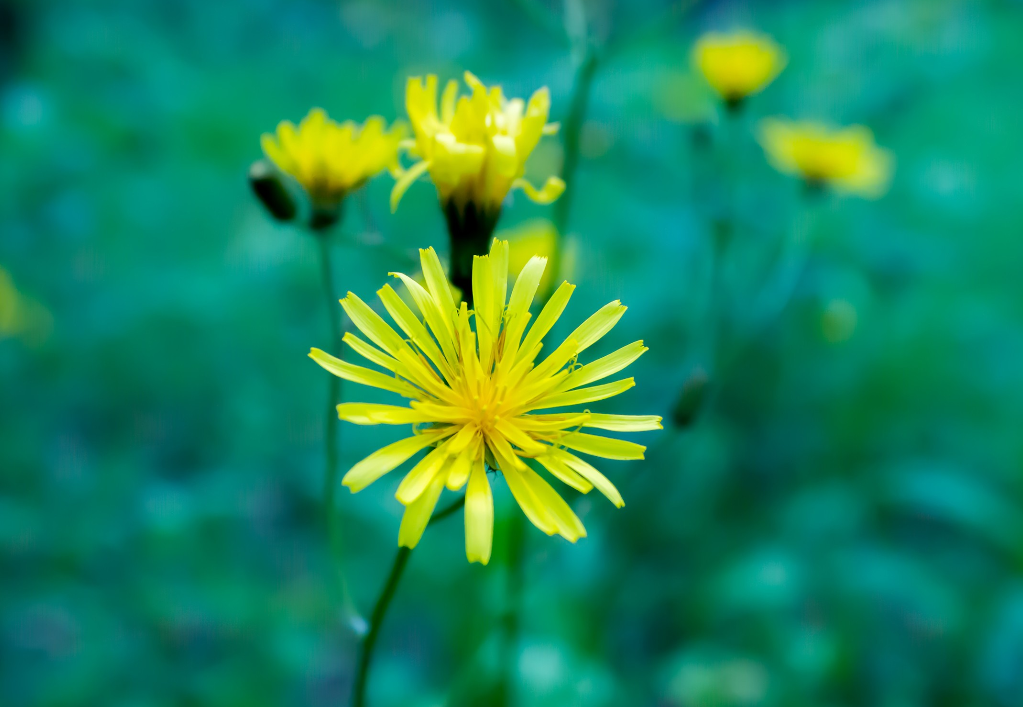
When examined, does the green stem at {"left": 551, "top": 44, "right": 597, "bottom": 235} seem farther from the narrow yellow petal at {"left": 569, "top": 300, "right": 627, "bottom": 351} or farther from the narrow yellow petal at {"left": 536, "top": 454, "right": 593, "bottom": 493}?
the narrow yellow petal at {"left": 536, "top": 454, "right": 593, "bottom": 493}

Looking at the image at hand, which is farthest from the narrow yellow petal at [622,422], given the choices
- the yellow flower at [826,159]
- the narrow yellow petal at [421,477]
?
the yellow flower at [826,159]

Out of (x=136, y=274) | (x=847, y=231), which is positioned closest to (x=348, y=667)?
(x=136, y=274)

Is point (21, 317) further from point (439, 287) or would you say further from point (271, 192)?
point (439, 287)

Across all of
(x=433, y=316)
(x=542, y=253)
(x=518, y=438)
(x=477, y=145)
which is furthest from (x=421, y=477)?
(x=542, y=253)

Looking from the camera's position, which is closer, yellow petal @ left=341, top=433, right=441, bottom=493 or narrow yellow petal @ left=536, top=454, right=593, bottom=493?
yellow petal @ left=341, top=433, right=441, bottom=493

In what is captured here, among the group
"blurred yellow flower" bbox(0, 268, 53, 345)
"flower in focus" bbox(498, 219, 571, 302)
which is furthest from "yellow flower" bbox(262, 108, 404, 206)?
"blurred yellow flower" bbox(0, 268, 53, 345)

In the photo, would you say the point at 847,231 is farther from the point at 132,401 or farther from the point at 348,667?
the point at 132,401
